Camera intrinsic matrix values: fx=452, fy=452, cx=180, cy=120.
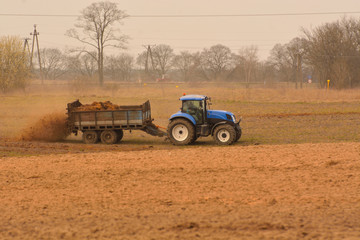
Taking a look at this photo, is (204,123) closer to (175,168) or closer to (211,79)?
(175,168)

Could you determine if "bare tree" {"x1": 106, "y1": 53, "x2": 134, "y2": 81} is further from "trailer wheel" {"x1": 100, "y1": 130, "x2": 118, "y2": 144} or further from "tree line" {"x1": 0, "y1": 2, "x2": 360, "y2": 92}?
"trailer wheel" {"x1": 100, "y1": 130, "x2": 118, "y2": 144}

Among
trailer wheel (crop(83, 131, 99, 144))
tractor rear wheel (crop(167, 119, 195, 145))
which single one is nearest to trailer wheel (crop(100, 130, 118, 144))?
trailer wheel (crop(83, 131, 99, 144))

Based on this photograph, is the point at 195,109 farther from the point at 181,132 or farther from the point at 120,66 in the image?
the point at 120,66

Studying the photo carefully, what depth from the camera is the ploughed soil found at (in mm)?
8055

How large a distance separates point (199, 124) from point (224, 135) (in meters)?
1.09

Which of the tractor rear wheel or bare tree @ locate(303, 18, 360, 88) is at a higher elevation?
bare tree @ locate(303, 18, 360, 88)

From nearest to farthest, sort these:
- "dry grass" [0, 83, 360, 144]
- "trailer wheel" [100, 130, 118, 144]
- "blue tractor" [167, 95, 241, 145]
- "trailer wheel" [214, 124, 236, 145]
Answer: "trailer wheel" [214, 124, 236, 145] → "blue tractor" [167, 95, 241, 145] → "trailer wheel" [100, 130, 118, 144] → "dry grass" [0, 83, 360, 144]

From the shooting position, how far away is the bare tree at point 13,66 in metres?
52.8

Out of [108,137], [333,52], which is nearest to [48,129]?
[108,137]

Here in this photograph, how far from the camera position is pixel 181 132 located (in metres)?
18.2

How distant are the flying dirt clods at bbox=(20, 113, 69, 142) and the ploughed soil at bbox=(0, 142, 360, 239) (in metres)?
4.18

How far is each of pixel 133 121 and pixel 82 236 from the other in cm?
1103

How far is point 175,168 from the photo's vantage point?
13266mm

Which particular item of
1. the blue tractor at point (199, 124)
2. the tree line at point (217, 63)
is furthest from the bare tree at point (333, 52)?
the blue tractor at point (199, 124)
